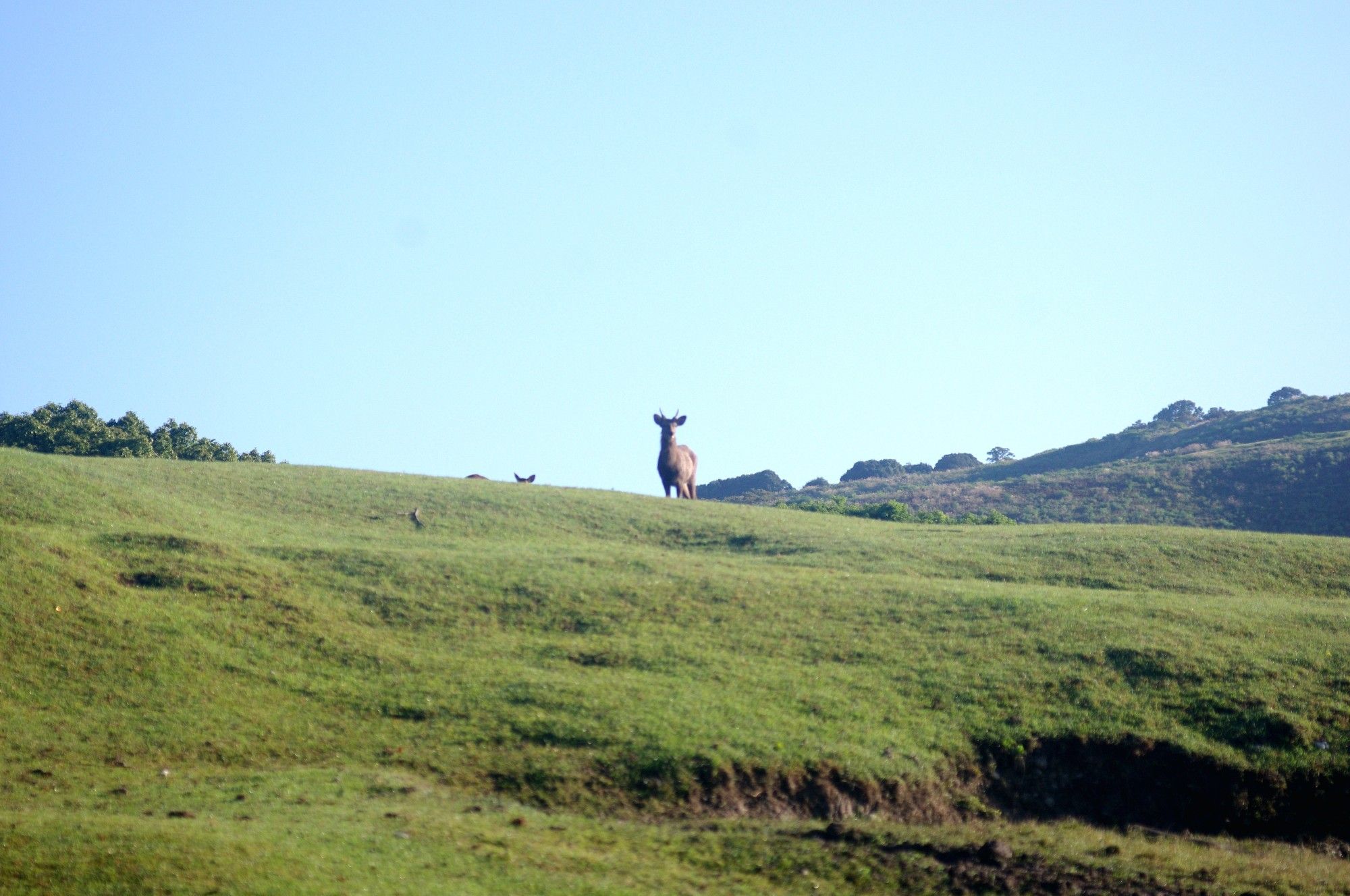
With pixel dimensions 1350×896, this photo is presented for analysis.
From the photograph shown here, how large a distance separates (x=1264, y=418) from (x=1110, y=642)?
299ft

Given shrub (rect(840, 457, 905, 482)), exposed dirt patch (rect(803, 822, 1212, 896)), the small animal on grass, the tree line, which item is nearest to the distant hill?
shrub (rect(840, 457, 905, 482))

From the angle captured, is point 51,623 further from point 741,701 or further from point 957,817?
point 957,817

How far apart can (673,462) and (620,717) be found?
24.1 metres

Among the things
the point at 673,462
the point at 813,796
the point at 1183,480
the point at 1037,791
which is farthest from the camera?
the point at 1183,480

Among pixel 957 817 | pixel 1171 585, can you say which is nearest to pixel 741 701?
pixel 957 817

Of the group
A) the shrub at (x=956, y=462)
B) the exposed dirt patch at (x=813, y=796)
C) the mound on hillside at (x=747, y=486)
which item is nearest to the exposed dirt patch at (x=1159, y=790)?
the exposed dirt patch at (x=813, y=796)

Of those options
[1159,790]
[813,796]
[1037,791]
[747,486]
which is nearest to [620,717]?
[813,796]

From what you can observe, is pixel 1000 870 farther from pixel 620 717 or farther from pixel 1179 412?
pixel 1179 412

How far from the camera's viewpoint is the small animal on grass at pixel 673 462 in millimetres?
42469

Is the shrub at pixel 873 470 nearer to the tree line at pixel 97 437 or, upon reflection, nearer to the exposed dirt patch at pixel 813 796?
the tree line at pixel 97 437

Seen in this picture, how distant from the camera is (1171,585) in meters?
30.0

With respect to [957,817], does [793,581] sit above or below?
above

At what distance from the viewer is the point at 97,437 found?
1852 inches

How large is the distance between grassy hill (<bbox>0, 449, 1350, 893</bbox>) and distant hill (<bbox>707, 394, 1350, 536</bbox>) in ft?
135
